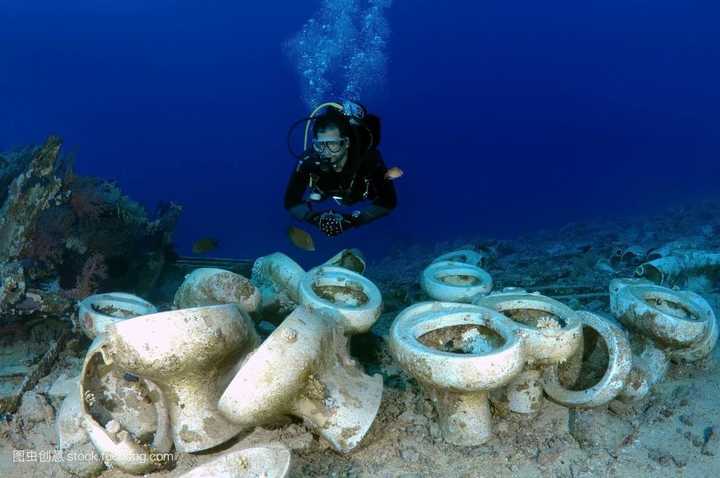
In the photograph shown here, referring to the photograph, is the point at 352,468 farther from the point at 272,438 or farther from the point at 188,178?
the point at 188,178

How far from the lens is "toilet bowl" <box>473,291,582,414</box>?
318cm

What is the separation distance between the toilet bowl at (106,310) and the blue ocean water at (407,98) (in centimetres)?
2910

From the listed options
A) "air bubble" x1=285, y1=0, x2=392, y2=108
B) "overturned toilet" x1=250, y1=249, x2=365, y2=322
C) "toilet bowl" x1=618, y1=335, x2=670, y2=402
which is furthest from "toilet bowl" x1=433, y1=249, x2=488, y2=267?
"air bubble" x1=285, y1=0, x2=392, y2=108

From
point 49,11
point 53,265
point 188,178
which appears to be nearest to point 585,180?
point 188,178

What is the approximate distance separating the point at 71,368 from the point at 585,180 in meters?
55.8

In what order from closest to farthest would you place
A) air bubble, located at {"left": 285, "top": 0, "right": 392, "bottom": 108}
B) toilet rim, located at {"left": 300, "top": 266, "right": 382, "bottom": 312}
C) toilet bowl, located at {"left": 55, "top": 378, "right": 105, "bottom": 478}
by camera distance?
1. toilet bowl, located at {"left": 55, "top": 378, "right": 105, "bottom": 478}
2. toilet rim, located at {"left": 300, "top": 266, "right": 382, "bottom": 312}
3. air bubble, located at {"left": 285, "top": 0, "right": 392, "bottom": 108}

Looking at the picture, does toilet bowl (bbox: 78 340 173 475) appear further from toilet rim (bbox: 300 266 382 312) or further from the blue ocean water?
the blue ocean water

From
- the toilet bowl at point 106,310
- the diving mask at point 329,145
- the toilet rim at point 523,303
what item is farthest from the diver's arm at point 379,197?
the toilet bowl at point 106,310

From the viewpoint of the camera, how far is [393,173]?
5.85m

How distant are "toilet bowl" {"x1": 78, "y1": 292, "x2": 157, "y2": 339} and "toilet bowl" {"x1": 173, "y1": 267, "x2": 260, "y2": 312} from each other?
40 centimetres

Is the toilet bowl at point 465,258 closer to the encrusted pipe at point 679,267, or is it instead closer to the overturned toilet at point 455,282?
the overturned toilet at point 455,282

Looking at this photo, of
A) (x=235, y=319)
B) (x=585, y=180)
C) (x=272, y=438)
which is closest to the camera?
(x=235, y=319)

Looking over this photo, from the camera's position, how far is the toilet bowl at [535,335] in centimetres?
318

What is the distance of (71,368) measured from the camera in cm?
439
